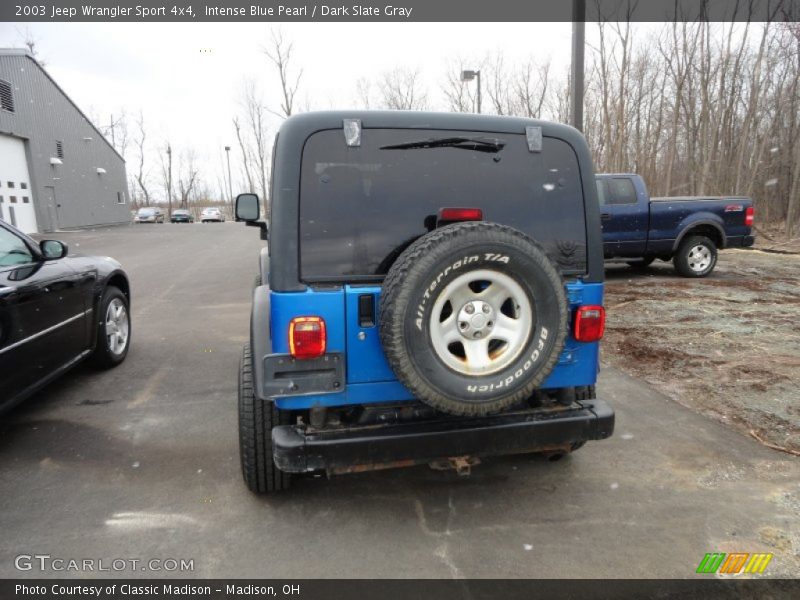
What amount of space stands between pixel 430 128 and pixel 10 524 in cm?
306

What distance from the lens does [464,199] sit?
2643 millimetres

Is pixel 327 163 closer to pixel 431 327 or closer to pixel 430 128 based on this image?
pixel 430 128

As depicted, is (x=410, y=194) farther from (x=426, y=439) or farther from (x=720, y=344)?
(x=720, y=344)

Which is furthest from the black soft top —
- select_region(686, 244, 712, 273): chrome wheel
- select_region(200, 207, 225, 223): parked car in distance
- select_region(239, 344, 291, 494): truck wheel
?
select_region(200, 207, 225, 223): parked car in distance

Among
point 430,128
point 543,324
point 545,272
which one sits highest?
point 430,128

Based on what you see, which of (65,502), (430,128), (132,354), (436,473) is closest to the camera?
(430,128)

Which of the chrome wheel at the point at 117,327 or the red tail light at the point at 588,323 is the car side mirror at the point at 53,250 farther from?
the red tail light at the point at 588,323

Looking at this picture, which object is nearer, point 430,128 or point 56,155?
point 430,128

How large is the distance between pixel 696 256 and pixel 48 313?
10.6 m

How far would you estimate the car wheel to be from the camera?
4941 mm

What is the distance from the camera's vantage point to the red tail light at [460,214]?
2537 mm

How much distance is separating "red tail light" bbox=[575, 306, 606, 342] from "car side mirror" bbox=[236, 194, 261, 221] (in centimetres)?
253

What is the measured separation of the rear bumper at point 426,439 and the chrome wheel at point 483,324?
0.35 m

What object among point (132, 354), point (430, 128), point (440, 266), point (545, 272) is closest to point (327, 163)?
point (430, 128)
